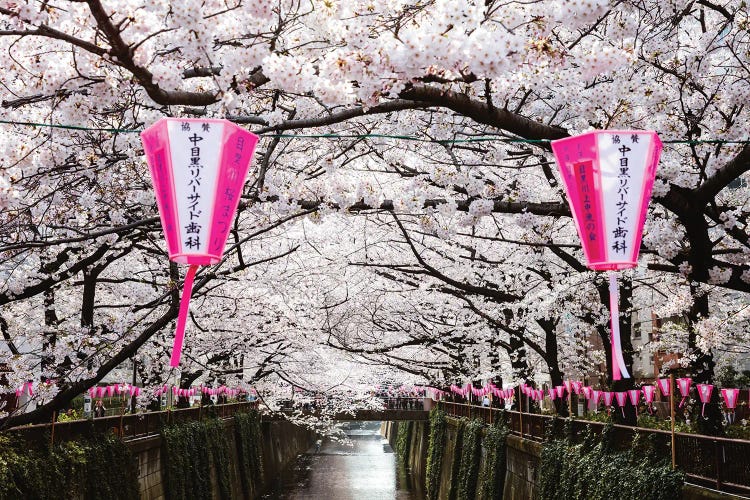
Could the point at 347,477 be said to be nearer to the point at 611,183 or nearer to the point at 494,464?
the point at 494,464

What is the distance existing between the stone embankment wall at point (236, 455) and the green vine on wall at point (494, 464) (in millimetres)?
8745

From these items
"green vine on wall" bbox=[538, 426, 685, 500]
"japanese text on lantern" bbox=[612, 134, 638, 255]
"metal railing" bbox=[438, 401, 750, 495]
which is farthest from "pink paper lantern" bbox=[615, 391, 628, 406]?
"japanese text on lantern" bbox=[612, 134, 638, 255]

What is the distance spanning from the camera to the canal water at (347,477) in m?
34.7

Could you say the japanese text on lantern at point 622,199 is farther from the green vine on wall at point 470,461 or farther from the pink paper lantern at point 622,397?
the green vine on wall at point 470,461

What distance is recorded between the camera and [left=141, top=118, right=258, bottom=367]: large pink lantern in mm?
6094

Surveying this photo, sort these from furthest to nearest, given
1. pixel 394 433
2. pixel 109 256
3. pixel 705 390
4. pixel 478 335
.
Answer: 1. pixel 394 433
2. pixel 478 335
3. pixel 109 256
4. pixel 705 390

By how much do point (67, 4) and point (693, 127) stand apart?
23.6ft

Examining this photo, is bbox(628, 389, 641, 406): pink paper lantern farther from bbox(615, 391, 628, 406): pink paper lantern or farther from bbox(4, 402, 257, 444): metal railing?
bbox(4, 402, 257, 444): metal railing

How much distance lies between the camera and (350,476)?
138ft

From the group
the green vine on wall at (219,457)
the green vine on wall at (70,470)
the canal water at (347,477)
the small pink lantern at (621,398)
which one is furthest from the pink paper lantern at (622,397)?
the canal water at (347,477)

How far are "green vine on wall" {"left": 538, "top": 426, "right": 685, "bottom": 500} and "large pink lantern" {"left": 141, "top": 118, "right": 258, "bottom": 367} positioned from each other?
7.34 m

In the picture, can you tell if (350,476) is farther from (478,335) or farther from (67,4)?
(67,4)

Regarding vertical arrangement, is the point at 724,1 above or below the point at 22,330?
above

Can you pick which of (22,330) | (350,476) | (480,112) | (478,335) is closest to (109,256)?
(22,330)
